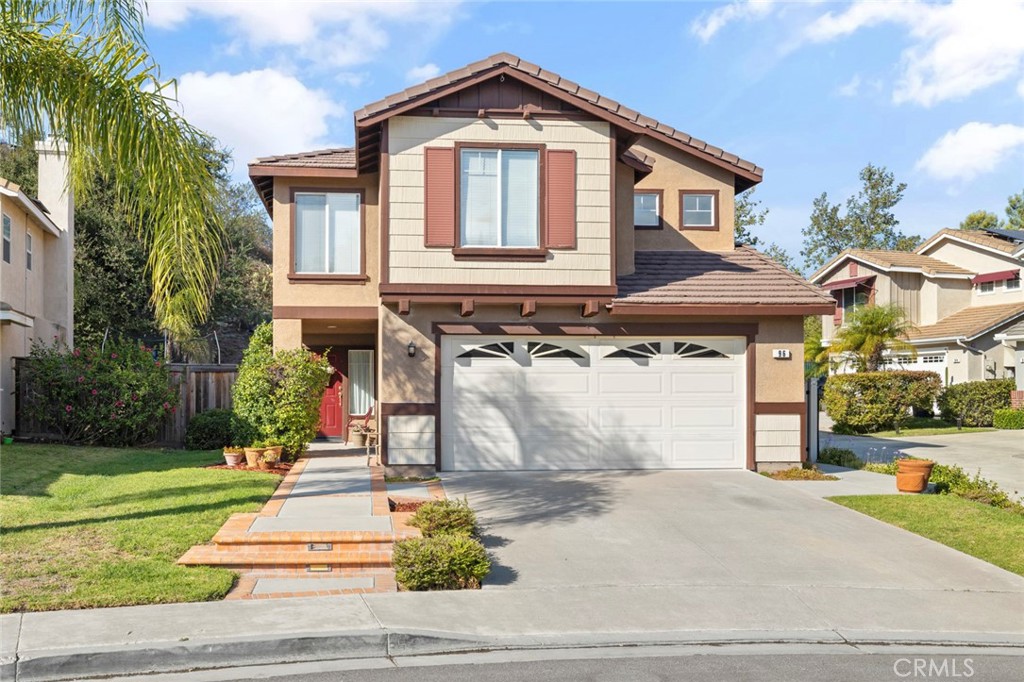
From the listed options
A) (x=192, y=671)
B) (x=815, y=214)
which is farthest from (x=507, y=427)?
(x=815, y=214)

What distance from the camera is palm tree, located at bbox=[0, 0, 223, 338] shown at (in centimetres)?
980

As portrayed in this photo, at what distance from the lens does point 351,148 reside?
18094 millimetres

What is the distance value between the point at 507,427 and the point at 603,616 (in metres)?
7.74

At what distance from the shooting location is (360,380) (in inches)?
867

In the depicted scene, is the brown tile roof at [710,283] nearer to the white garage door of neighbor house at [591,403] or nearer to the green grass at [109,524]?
the white garage door of neighbor house at [591,403]

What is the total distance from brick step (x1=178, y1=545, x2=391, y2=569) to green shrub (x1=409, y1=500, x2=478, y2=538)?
2.34 ft

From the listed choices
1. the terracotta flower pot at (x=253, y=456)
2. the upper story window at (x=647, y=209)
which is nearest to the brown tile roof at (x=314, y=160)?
the terracotta flower pot at (x=253, y=456)

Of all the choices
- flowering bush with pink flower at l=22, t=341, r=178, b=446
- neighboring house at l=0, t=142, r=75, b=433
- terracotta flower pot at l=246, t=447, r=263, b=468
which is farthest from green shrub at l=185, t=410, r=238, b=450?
terracotta flower pot at l=246, t=447, r=263, b=468

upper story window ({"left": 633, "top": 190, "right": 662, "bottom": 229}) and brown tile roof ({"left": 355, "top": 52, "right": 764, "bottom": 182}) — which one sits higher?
brown tile roof ({"left": 355, "top": 52, "right": 764, "bottom": 182})

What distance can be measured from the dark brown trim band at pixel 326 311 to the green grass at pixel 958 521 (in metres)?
8.83

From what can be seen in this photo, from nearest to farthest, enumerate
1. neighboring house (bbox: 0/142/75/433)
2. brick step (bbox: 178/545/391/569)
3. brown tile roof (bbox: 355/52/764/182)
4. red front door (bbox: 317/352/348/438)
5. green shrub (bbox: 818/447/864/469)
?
brick step (bbox: 178/545/391/569) → brown tile roof (bbox: 355/52/764/182) → green shrub (bbox: 818/447/864/469) → neighboring house (bbox: 0/142/75/433) → red front door (bbox: 317/352/348/438)

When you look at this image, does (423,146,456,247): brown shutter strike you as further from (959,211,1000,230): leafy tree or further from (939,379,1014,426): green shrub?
(959,211,1000,230): leafy tree

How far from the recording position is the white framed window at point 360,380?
2194cm

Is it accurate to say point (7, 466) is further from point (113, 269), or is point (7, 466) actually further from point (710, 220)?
point (113, 269)
